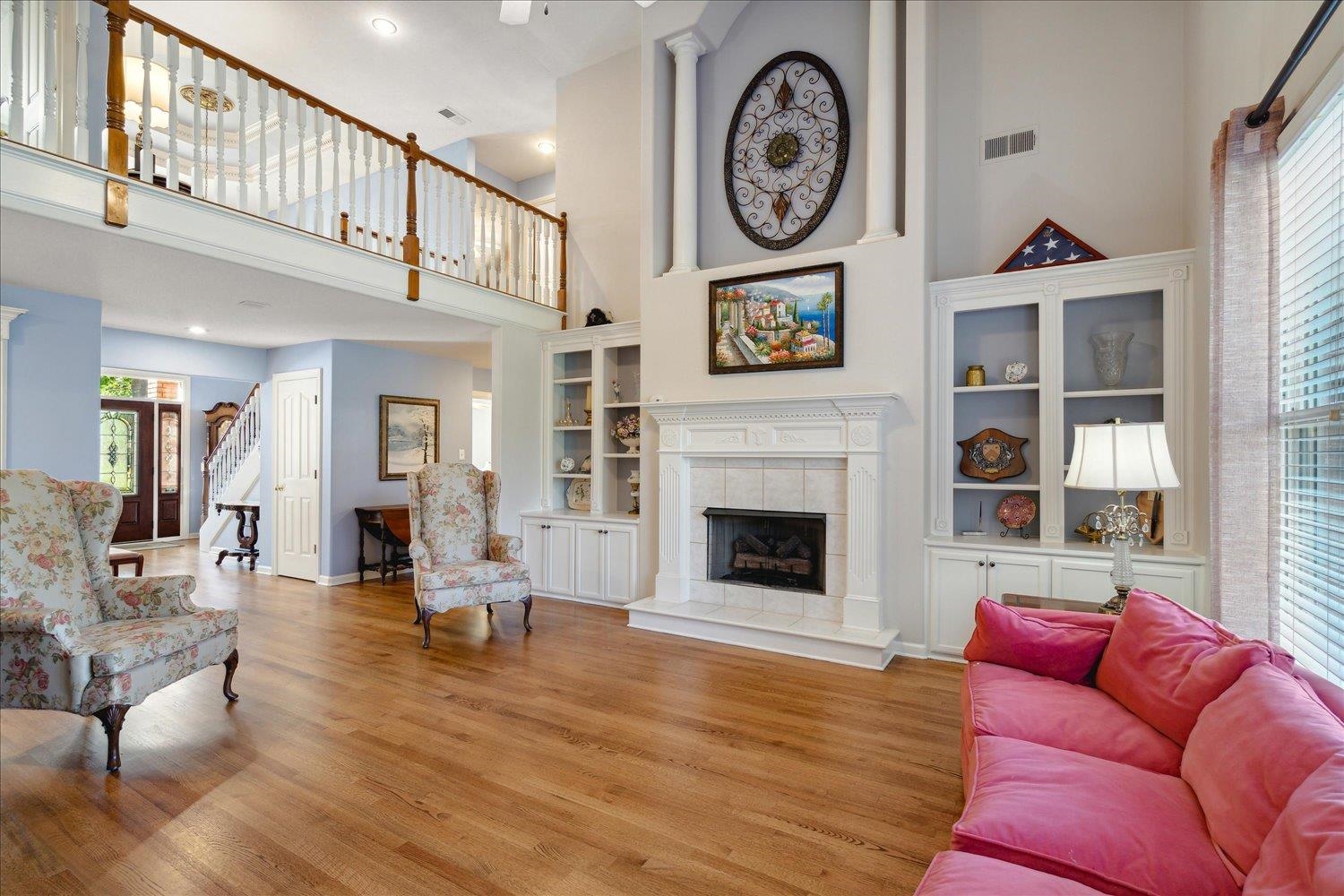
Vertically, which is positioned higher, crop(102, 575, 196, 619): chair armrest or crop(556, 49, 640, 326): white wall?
crop(556, 49, 640, 326): white wall

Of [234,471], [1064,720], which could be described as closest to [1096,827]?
[1064,720]

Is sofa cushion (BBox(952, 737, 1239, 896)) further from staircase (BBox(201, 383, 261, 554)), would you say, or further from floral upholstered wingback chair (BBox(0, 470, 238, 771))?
staircase (BBox(201, 383, 261, 554))

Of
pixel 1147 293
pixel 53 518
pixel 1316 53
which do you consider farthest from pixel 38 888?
pixel 1147 293

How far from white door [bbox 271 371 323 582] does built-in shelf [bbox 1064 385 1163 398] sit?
264 inches

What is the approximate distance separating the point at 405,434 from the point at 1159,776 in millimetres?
7259

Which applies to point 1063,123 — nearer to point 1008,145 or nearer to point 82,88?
point 1008,145

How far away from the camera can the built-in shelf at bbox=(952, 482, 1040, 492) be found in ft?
13.3

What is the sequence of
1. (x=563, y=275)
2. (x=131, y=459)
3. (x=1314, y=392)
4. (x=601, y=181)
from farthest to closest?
(x=131, y=459) → (x=563, y=275) → (x=601, y=181) → (x=1314, y=392)

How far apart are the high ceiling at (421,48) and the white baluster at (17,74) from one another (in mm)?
2690

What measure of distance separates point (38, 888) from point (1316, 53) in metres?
4.63

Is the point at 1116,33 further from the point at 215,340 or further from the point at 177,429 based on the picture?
the point at 177,429

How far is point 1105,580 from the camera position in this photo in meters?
3.54

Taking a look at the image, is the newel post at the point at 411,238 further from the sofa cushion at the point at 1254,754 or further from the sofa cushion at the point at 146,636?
the sofa cushion at the point at 1254,754

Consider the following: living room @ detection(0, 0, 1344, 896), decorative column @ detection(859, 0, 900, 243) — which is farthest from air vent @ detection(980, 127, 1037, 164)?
decorative column @ detection(859, 0, 900, 243)
